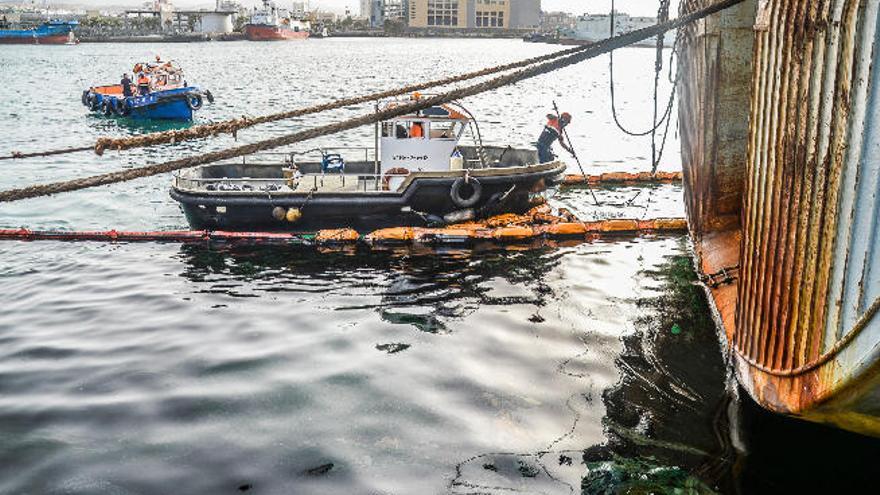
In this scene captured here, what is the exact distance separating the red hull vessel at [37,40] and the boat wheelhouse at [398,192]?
12760 cm

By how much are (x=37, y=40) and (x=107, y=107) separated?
10165 cm

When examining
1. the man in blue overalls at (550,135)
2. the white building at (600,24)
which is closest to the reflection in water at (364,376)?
the man in blue overalls at (550,135)

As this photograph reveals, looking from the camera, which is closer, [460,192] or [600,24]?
[460,192]

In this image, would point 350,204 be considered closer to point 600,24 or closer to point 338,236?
point 338,236

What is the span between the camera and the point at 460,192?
14.3 meters

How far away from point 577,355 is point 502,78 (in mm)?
4432

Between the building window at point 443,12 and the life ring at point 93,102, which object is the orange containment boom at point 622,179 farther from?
the building window at point 443,12

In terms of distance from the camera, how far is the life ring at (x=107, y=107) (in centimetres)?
3775

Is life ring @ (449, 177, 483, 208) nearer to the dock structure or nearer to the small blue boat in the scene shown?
the dock structure

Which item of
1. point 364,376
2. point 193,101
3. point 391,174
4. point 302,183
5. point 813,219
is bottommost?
point 364,376

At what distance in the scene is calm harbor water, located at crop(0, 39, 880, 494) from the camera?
21.2ft

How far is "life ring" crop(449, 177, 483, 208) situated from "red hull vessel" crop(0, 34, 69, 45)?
131 m

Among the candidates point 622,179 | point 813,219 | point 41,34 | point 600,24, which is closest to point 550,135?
point 622,179

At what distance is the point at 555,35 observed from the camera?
6344 inches
